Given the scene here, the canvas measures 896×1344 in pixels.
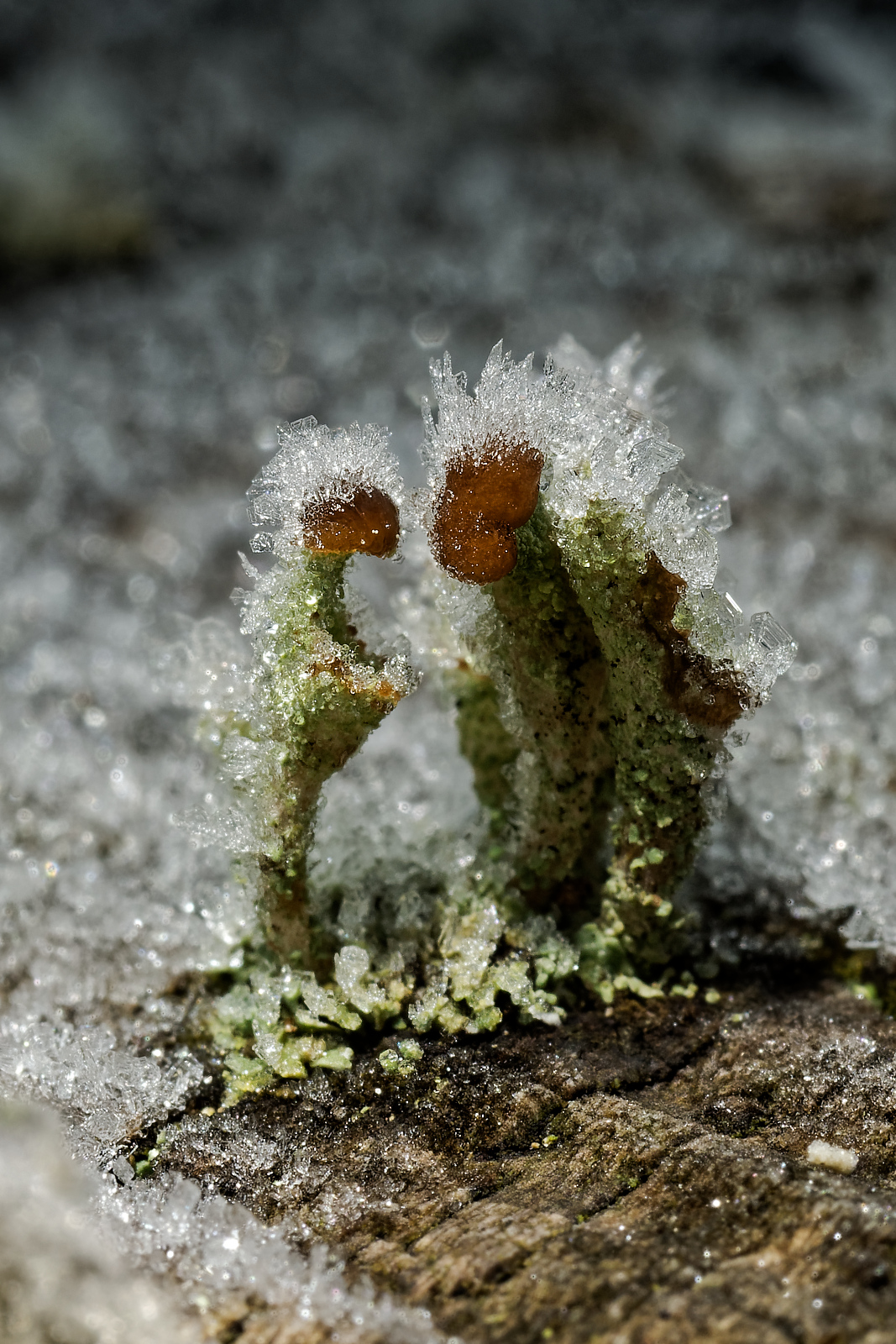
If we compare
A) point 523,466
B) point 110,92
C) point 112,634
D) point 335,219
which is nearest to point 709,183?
point 335,219

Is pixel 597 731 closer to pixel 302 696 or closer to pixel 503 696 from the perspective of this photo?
pixel 503 696

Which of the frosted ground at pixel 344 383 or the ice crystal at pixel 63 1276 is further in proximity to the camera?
the frosted ground at pixel 344 383

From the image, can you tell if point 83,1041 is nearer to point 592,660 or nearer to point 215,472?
point 592,660

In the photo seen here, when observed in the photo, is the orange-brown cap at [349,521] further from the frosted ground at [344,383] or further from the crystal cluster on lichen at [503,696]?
the frosted ground at [344,383]

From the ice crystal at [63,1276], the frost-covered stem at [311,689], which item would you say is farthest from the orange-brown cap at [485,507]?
the ice crystal at [63,1276]

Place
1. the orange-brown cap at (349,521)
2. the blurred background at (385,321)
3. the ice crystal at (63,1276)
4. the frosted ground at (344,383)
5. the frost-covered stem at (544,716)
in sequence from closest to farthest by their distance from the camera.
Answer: the ice crystal at (63,1276) < the orange-brown cap at (349,521) < the frost-covered stem at (544,716) < the frosted ground at (344,383) < the blurred background at (385,321)

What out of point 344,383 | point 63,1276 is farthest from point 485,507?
point 344,383

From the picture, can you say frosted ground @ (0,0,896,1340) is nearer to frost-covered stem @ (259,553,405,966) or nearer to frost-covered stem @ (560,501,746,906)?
frost-covered stem @ (259,553,405,966)

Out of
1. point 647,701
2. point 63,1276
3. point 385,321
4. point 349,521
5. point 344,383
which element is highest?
point 385,321
